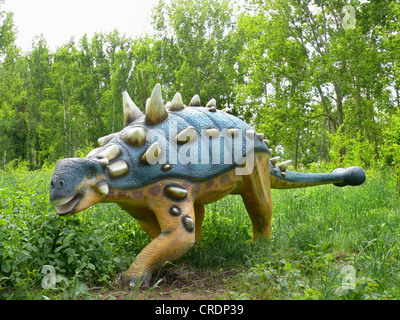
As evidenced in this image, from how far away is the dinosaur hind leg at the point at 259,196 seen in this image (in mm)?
3721

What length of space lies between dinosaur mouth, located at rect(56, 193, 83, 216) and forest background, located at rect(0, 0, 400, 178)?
314 inches

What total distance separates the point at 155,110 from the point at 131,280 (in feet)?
4.23

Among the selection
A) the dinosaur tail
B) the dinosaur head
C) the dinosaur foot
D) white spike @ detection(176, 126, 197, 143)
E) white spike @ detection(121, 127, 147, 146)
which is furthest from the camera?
the dinosaur tail

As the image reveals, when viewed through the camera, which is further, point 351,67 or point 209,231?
point 351,67

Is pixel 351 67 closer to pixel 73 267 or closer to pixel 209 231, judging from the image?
pixel 209 231

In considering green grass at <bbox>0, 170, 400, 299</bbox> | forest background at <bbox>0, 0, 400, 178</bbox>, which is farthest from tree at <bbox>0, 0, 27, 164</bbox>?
green grass at <bbox>0, 170, 400, 299</bbox>

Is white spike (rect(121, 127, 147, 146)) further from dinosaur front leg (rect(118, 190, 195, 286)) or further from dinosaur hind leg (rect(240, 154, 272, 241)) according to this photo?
dinosaur hind leg (rect(240, 154, 272, 241))

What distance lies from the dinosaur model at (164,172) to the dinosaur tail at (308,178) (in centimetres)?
35

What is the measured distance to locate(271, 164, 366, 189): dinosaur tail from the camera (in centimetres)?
412

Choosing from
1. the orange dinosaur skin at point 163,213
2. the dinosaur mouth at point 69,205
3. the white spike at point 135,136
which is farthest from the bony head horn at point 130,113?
the dinosaur mouth at point 69,205

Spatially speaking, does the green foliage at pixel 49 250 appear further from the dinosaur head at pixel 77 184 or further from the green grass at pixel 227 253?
A: the dinosaur head at pixel 77 184

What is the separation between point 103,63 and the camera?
27078mm

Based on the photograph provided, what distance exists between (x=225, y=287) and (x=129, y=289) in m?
0.69
